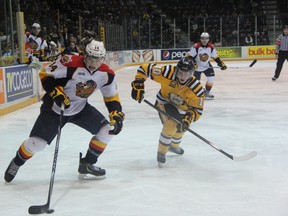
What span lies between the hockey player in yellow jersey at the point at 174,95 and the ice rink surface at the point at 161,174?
26 centimetres

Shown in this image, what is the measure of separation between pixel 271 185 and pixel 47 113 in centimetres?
153

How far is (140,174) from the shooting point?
328cm

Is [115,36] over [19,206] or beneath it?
over

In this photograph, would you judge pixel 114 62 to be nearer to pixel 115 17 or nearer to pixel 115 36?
pixel 115 36

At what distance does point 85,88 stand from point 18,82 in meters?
4.04

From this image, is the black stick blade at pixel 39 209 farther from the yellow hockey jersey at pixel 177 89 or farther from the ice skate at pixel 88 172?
the yellow hockey jersey at pixel 177 89

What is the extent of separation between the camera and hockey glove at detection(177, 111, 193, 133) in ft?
10.7

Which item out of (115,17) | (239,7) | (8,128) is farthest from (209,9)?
(8,128)

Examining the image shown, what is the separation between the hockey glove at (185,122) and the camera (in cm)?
326

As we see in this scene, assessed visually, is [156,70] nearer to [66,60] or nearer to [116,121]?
[116,121]

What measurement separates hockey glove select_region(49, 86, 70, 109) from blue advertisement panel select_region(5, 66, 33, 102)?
3645 millimetres

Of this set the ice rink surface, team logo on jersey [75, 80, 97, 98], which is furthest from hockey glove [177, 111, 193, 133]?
team logo on jersey [75, 80, 97, 98]

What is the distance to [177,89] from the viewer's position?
349 cm

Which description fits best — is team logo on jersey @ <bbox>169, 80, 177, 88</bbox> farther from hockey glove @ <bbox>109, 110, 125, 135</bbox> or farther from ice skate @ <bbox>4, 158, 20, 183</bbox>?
ice skate @ <bbox>4, 158, 20, 183</bbox>
